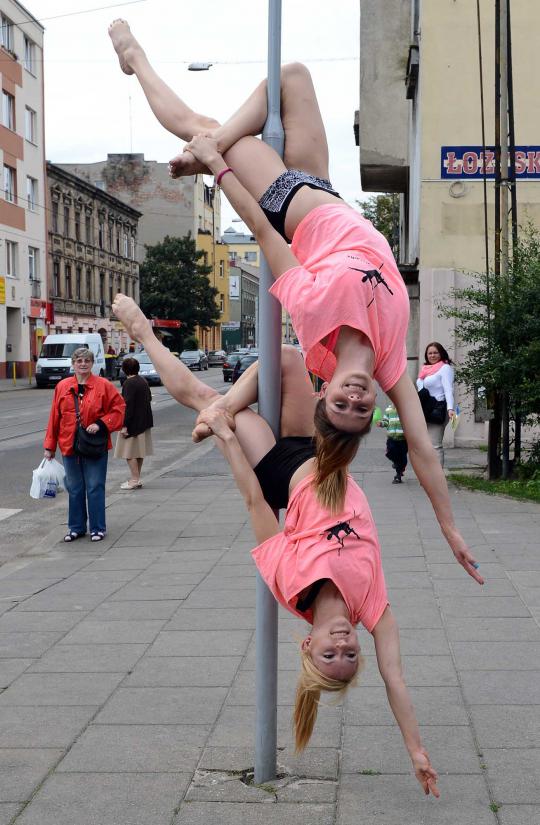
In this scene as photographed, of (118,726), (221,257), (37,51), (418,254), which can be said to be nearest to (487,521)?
(118,726)

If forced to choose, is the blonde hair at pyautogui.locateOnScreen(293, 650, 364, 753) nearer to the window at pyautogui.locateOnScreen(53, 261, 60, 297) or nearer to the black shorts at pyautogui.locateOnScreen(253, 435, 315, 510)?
the black shorts at pyautogui.locateOnScreen(253, 435, 315, 510)

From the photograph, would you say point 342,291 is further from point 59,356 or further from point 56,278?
point 56,278

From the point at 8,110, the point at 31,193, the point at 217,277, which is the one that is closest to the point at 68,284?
the point at 31,193

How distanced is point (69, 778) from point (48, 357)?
4037 cm

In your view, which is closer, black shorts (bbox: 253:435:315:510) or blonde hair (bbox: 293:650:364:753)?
blonde hair (bbox: 293:650:364:753)

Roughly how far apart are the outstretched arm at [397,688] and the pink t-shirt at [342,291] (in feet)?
2.96

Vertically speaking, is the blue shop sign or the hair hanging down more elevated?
the blue shop sign

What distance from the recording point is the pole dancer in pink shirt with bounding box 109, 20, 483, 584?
10.9ft

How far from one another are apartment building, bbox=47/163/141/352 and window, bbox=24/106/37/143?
2330 millimetres

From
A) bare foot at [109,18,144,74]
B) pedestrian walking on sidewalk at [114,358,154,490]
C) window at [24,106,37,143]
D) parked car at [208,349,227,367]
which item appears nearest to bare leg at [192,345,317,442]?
bare foot at [109,18,144,74]

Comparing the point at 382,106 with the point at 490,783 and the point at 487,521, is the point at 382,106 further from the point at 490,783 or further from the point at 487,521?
the point at 490,783

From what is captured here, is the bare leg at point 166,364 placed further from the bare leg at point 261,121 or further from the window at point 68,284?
the window at point 68,284

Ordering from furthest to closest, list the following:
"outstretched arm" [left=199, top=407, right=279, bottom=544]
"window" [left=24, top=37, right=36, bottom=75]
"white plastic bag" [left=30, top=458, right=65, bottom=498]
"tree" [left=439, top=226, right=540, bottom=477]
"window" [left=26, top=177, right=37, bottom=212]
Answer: "window" [left=26, top=177, right=37, bottom=212] < "window" [left=24, top=37, right=36, bottom=75] < "tree" [left=439, top=226, right=540, bottom=477] < "white plastic bag" [left=30, top=458, right=65, bottom=498] < "outstretched arm" [left=199, top=407, right=279, bottom=544]

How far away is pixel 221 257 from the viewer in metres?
110
